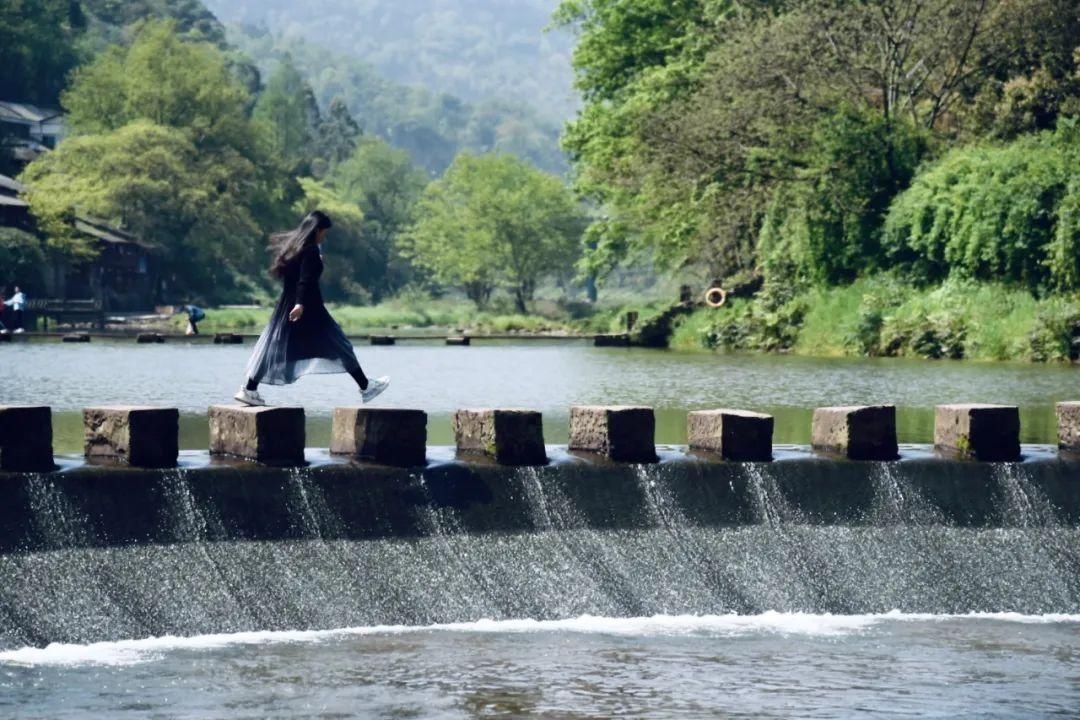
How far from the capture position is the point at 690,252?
5550 cm

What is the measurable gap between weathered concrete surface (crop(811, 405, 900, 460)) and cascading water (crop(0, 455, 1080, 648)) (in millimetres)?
234

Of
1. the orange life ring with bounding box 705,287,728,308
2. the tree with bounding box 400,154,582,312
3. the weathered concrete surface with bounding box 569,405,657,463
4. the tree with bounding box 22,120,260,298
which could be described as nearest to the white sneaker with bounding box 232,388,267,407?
the weathered concrete surface with bounding box 569,405,657,463

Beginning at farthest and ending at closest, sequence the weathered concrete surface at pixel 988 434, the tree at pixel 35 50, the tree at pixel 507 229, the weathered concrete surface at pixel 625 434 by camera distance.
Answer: the tree at pixel 35 50 → the tree at pixel 507 229 → the weathered concrete surface at pixel 988 434 → the weathered concrete surface at pixel 625 434

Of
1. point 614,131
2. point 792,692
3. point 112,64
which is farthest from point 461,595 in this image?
point 112,64

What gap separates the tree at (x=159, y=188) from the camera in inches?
3484

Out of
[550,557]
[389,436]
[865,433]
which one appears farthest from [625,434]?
[865,433]

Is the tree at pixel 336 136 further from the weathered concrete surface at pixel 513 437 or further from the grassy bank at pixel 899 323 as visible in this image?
the weathered concrete surface at pixel 513 437

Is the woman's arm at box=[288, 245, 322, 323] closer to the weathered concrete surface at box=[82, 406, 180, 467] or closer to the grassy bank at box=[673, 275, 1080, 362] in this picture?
the weathered concrete surface at box=[82, 406, 180, 467]

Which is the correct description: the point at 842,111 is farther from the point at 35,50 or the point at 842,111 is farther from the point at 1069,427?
the point at 35,50

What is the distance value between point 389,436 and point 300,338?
2240 millimetres

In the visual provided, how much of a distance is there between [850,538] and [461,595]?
3.09m

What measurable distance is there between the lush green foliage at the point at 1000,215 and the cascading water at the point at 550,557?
83.9 ft

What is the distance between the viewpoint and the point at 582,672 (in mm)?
12125

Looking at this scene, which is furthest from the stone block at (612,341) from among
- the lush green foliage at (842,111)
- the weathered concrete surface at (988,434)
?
the weathered concrete surface at (988,434)
